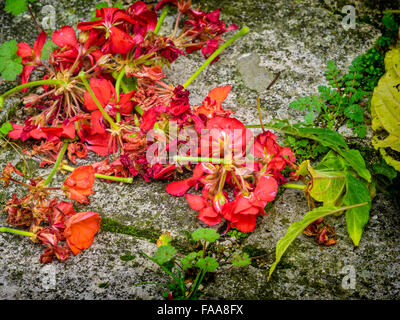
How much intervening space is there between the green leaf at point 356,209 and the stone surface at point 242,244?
52 millimetres

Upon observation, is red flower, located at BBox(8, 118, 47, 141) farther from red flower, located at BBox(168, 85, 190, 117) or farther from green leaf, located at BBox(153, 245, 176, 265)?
green leaf, located at BBox(153, 245, 176, 265)

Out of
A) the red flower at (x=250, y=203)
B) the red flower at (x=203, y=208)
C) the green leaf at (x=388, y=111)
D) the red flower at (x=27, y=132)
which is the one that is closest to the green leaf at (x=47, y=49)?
the red flower at (x=27, y=132)

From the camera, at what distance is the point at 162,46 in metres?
1.91

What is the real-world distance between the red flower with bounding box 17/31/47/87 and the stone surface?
25 cm

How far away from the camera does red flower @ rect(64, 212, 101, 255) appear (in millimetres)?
1485

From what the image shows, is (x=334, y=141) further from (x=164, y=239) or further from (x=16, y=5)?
(x=16, y=5)

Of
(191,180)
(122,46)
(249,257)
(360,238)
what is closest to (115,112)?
(122,46)

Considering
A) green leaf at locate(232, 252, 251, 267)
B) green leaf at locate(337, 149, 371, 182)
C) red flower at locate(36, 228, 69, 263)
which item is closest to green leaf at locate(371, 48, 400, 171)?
green leaf at locate(337, 149, 371, 182)

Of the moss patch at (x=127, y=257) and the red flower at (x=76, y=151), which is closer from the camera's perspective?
the moss patch at (x=127, y=257)

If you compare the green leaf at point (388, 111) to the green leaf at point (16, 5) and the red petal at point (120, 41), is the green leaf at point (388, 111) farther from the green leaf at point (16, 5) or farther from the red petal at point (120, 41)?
the green leaf at point (16, 5)

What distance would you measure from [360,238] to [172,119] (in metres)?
0.86

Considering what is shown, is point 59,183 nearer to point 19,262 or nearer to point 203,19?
point 19,262

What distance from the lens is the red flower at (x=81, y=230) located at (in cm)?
149

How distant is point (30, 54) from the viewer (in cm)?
192
